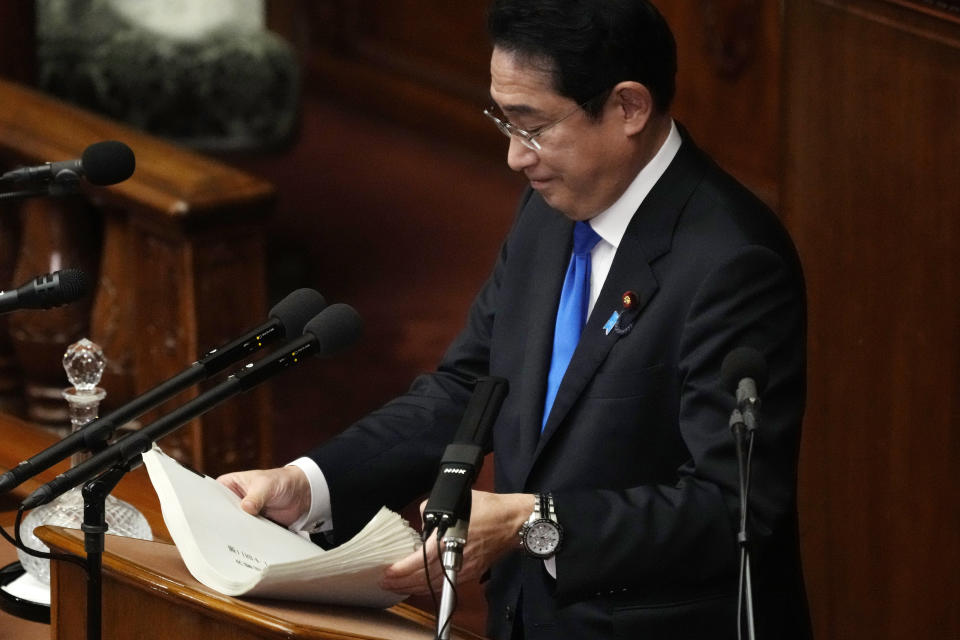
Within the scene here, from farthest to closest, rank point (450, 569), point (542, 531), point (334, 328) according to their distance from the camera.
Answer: point (542, 531), point (334, 328), point (450, 569)

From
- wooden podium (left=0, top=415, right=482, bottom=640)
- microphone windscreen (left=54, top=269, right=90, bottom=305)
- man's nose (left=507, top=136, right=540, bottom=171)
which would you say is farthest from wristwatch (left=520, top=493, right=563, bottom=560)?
microphone windscreen (left=54, top=269, right=90, bottom=305)

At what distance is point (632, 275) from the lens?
2508mm

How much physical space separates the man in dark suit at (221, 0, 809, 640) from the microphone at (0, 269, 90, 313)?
0.41 meters

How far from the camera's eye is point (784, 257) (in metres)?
2.43

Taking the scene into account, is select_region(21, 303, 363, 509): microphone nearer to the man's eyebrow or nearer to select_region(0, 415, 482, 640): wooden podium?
select_region(0, 415, 482, 640): wooden podium

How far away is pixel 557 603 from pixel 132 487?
109 cm

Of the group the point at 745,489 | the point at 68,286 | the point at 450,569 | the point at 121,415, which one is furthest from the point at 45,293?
the point at 745,489

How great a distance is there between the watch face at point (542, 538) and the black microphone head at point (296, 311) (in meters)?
0.42

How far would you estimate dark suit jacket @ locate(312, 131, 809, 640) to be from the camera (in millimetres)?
2346

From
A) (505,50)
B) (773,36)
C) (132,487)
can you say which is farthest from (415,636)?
(773,36)

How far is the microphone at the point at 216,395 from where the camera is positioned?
2.00 metres

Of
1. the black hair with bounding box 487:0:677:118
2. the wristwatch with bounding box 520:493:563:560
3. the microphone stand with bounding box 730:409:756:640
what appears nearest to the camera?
the microphone stand with bounding box 730:409:756:640

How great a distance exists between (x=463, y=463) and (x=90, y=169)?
0.81 m

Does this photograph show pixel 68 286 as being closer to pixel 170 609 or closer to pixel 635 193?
pixel 170 609
